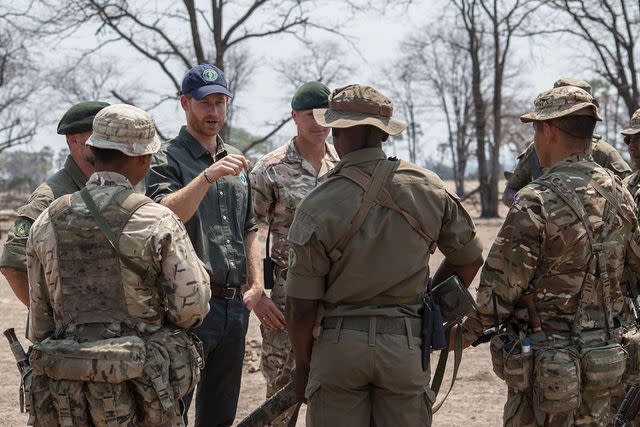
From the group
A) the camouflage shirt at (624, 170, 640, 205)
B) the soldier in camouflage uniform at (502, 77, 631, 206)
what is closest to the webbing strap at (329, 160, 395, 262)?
the camouflage shirt at (624, 170, 640, 205)

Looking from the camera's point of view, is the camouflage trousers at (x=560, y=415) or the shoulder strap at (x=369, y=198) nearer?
the shoulder strap at (x=369, y=198)

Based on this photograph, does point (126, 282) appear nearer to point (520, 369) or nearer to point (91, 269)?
point (91, 269)

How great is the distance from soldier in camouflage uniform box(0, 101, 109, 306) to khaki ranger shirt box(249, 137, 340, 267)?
1018 millimetres

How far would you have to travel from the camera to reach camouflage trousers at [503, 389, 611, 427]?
4.23m

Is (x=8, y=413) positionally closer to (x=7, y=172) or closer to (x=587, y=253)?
(x=587, y=253)

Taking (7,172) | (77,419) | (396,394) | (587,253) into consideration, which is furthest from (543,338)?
(7,172)

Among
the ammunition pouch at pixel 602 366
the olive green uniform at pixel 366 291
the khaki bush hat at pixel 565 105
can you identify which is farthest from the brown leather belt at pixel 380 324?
the khaki bush hat at pixel 565 105

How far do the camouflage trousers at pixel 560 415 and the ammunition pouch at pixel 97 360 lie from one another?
1838 millimetres

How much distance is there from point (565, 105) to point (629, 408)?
6.12ft

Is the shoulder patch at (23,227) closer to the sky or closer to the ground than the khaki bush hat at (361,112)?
closer to the ground

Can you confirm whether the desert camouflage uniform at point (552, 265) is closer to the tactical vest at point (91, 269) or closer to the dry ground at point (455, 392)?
the tactical vest at point (91, 269)

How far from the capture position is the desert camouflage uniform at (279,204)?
5160mm

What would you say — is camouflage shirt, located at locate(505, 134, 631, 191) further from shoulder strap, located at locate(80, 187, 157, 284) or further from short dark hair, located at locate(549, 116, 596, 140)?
shoulder strap, located at locate(80, 187, 157, 284)

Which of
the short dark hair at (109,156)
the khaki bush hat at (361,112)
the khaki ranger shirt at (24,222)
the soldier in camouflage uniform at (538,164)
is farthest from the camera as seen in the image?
the soldier in camouflage uniform at (538,164)
